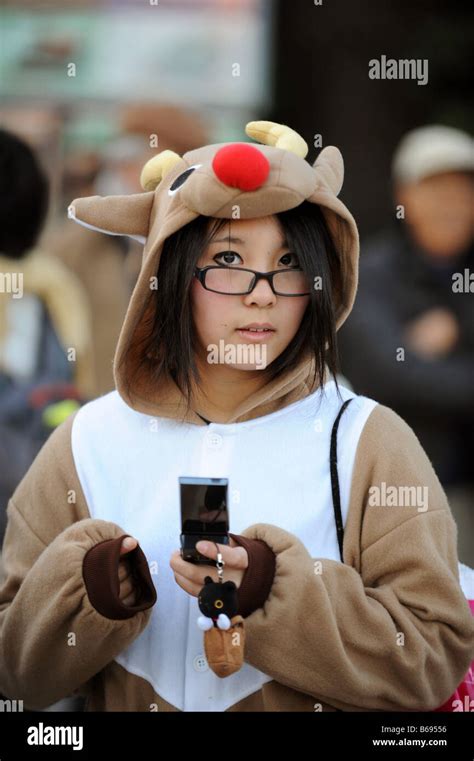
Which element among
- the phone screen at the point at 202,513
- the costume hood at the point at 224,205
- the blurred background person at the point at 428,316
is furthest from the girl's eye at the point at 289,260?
the blurred background person at the point at 428,316

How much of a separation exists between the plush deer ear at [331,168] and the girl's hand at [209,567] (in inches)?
31.9

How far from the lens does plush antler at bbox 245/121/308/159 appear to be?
9.07ft

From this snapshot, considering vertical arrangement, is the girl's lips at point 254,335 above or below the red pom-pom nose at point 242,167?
below

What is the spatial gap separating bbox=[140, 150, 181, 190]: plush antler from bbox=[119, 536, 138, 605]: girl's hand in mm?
823

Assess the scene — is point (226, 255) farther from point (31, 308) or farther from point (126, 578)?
point (31, 308)

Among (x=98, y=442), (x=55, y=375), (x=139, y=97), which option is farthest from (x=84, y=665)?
(x=139, y=97)

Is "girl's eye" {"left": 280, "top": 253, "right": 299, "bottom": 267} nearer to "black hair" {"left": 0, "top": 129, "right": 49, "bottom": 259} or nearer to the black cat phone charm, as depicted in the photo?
the black cat phone charm

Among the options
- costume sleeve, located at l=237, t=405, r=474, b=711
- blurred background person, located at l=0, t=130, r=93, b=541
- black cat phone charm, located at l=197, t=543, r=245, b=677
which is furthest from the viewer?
blurred background person, located at l=0, t=130, r=93, b=541

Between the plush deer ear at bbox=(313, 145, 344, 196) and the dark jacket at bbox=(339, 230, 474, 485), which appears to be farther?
the dark jacket at bbox=(339, 230, 474, 485)

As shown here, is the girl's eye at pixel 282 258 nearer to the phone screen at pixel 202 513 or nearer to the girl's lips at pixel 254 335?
the girl's lips at pixel 254 335

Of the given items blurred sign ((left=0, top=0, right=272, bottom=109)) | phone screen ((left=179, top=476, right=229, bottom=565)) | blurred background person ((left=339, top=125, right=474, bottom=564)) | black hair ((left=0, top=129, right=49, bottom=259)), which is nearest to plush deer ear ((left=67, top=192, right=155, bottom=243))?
phone screen ((left=179, top=476, right=229, bottom=565))

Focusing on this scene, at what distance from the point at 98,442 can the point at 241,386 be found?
1.09 feet

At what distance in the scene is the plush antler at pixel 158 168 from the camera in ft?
9.43

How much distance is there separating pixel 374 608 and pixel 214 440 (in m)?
0.49
